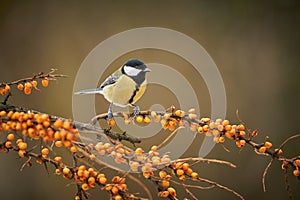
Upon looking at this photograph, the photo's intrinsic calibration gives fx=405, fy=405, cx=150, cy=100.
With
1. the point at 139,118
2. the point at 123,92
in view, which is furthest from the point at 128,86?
the point at 139,118

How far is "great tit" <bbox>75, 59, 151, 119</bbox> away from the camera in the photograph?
0.59 meters

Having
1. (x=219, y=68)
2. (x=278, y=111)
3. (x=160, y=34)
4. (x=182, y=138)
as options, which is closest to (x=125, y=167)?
(x=182, y=138)

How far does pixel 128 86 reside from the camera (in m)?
0.60

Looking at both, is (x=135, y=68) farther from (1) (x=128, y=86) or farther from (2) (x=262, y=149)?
(2) (x=262, y=149)

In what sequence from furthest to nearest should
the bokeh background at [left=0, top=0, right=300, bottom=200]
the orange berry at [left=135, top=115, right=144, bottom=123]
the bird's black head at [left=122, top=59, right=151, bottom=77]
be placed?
1. the bokeh background at [left=0, top=0, right=300, bottom=200]
2. the bird's black head at [left=122, top=59, right=151, bottom=77]
3. the orange berry at [left=135, top=115, right=144, bottom=123]

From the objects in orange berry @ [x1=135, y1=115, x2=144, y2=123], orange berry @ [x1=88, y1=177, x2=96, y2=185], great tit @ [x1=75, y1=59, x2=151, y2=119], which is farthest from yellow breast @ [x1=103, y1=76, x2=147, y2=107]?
orange berry @ [x1=88, y1=177, x2=96, y2=185]

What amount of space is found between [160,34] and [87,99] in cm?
32

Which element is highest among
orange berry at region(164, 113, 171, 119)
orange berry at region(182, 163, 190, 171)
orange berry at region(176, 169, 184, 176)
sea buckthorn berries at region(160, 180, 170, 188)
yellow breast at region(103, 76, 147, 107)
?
yellow breast at region(103, 76, 147, 107)

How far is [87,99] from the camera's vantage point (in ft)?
3.74

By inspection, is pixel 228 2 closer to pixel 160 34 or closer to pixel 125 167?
pixel 160 34

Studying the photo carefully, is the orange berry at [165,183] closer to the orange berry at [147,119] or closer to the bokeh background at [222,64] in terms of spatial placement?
the orange berry at [147,119]

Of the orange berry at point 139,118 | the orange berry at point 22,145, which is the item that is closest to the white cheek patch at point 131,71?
the orange berry at point 139,118

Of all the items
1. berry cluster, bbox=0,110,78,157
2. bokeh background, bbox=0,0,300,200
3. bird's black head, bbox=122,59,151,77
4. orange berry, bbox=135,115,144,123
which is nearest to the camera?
berry cluster, bbox=0,110,78,157

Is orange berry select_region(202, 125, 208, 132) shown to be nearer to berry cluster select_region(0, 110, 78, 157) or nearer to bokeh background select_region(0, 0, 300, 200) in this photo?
berry cluster select_region(0, 110, 78, 157)
